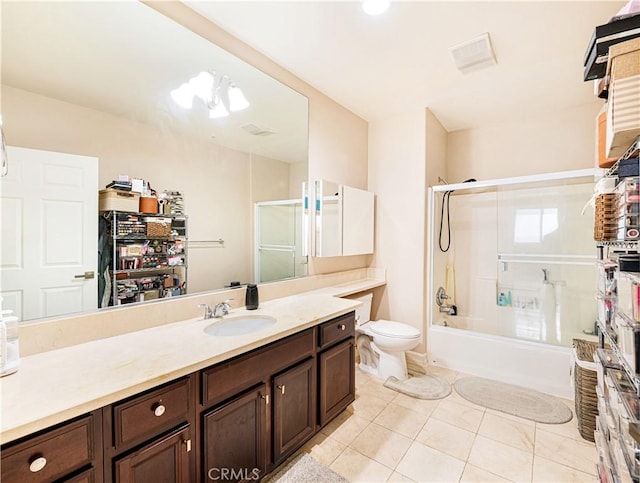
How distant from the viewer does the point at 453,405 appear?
2.31 m

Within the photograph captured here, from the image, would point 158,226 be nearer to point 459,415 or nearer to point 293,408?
point 293,408

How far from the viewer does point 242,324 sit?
1850mm

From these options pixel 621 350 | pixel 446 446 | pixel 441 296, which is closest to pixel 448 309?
pixel 441 296

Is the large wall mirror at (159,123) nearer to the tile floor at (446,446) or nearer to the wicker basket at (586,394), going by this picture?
the tile floor at (446,446)

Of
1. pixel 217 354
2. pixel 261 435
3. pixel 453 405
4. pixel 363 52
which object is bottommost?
pixel 453 405

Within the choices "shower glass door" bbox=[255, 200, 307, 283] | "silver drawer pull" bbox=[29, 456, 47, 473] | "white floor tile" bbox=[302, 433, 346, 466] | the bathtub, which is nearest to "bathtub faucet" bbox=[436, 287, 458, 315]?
the bathtub

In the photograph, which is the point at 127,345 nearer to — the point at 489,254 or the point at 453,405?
the point at 453,405

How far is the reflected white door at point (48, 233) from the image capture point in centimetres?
121

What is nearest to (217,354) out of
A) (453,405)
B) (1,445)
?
(1,445)

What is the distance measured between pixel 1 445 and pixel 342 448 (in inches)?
63.6

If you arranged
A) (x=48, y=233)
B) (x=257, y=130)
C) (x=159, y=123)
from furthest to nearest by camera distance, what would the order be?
1. (x=257, y=130)
2. (x=159, y=123)
3. (x=48, y=233)

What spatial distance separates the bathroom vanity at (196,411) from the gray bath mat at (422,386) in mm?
759

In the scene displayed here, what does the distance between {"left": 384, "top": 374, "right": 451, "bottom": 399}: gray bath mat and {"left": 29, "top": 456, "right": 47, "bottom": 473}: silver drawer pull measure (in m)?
2.30

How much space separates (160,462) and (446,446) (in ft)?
5.42
